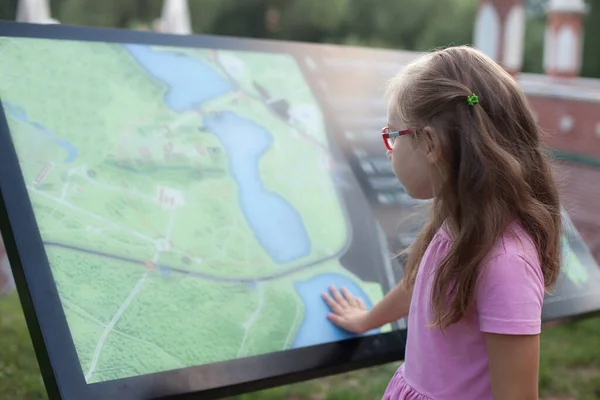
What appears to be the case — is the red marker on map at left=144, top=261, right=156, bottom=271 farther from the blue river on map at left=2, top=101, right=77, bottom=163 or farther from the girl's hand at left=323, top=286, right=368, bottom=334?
the girl's hand at left=323, top=286, right=368, bottom=334

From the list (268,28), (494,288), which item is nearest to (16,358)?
(494,288)

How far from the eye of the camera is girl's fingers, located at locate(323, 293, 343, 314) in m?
2.26

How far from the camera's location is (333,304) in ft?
7.47

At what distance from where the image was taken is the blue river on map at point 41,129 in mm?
2154

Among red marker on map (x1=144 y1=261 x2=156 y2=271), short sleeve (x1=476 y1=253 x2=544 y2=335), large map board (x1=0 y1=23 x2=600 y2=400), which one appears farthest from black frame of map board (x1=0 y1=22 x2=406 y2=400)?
short sleeve (x1=476 y1=253 x2=544 y2=335)

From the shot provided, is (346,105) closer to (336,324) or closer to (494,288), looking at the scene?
(336,324)

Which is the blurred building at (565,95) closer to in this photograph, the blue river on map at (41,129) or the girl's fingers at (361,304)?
the girl's fingers at (361,304)

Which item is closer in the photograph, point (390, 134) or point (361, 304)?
point (390, 134)

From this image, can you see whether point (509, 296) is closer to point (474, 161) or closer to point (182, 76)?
point (474, 161)

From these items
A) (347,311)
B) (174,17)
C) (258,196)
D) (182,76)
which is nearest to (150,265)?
(258,196)

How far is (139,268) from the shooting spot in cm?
208

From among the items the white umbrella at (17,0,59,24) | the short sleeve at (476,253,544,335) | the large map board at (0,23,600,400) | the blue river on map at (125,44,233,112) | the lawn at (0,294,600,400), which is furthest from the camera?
the white umbrella at (17,0,59,24)

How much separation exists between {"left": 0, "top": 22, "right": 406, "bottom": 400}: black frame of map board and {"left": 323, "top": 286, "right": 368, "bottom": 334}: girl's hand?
47 mm

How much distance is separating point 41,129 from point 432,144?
117 cm
